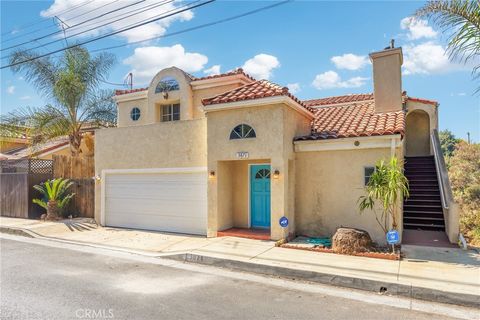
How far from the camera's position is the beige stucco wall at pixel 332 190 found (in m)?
10.1

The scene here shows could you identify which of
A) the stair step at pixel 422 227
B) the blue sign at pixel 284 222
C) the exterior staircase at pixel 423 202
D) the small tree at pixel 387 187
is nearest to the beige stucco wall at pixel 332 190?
the small tree at pixel 387 187

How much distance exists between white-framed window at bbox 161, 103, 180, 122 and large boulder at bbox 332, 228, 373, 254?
1047 centimetres

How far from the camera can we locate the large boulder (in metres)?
8.91

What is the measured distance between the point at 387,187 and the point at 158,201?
8.30 meters

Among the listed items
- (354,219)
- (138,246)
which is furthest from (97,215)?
(354,219)

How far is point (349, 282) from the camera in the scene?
7.04 m

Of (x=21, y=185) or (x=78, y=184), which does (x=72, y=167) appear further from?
(x=21, y=185)

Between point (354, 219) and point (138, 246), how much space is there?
22.4ft

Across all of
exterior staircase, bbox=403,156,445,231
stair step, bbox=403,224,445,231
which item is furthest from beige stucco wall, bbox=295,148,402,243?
exterior staircase, bbox=403,156,445,231

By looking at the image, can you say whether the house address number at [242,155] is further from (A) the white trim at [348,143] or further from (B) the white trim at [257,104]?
(A) the white trim at [348,143]

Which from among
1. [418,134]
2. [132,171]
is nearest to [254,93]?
[132,171]

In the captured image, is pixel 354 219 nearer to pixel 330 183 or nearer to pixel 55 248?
pixel 330 183

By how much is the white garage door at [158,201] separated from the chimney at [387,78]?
727cm

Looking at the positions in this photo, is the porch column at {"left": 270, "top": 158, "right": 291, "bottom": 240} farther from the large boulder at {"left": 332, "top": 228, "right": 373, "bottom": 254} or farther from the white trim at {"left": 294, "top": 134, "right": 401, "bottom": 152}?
the large boulder at {"left": 332, "top": 228, "right": 373, "bottom": 254}
